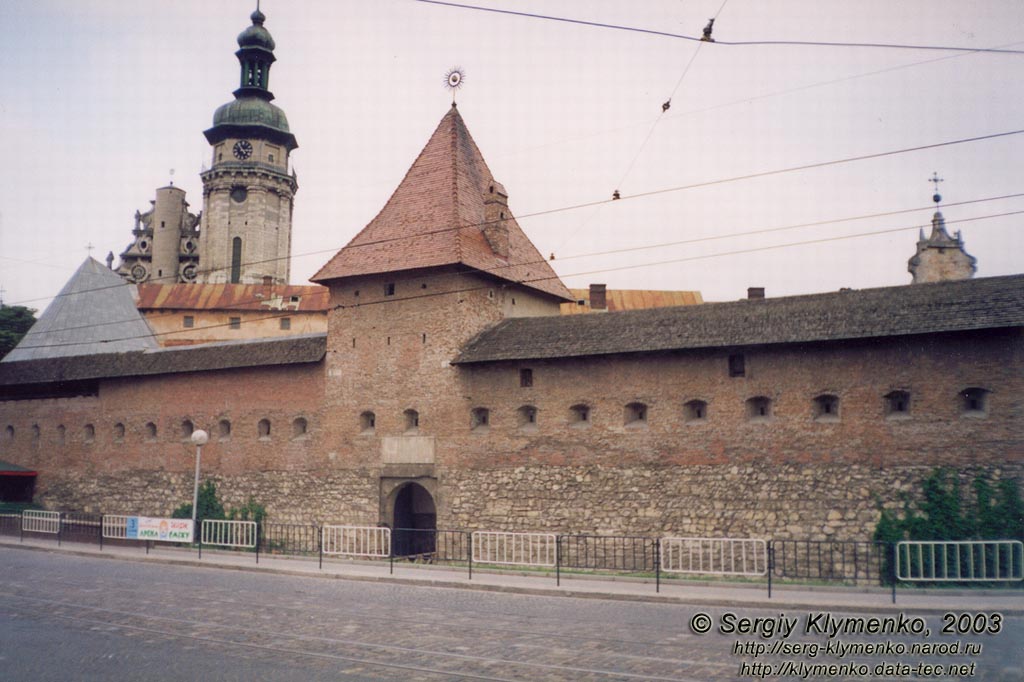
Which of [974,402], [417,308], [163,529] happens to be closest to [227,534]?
[163,529]

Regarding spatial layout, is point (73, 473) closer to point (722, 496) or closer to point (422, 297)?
point (422, 297)

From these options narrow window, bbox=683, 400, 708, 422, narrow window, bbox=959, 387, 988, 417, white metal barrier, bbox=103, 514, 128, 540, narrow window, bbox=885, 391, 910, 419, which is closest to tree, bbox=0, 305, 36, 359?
white metal barrier, bbox=103, 514, 128, 540

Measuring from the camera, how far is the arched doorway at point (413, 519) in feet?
73.3

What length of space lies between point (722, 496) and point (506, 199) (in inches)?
436

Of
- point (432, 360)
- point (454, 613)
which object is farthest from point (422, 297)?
point (454, 613)

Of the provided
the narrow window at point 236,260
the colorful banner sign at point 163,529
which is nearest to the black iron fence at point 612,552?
the colorful banner sign at point 163,529

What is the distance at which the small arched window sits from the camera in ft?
73.7

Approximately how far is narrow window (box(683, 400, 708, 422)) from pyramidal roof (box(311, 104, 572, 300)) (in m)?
6.65

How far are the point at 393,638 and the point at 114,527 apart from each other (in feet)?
48.0

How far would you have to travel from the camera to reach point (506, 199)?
25.1 m

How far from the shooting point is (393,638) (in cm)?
1035

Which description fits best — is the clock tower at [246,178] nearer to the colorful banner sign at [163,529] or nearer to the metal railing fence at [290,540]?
the metal railing fence at [290,540]

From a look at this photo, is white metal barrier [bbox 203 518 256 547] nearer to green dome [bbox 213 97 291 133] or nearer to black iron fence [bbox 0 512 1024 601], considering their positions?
black iron fence [bbox 0 512 1024 601]

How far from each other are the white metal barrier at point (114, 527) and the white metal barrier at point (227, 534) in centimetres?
201
